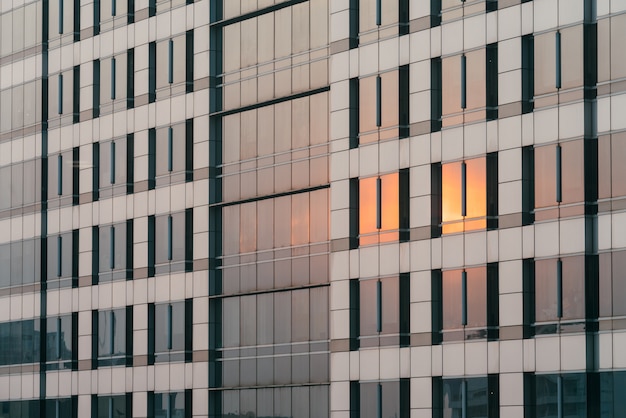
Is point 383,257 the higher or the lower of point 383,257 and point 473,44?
the lower

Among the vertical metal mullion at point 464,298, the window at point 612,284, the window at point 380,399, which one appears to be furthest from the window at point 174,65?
the window at point 612,284

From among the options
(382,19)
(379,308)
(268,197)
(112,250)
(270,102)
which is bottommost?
(379,308)

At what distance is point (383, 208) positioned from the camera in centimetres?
5866

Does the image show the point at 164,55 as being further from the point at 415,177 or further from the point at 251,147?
the point at 415,177

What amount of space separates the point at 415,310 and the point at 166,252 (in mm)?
16179

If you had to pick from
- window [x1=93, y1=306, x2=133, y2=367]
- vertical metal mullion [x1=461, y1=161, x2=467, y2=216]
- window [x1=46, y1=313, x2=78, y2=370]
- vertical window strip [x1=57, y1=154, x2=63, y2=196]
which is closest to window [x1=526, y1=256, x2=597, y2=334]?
vertical metal mullion [x1=461, y1=161, x2=467, y2=216]

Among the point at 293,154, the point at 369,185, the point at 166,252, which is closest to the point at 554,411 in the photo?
the point at 369,185

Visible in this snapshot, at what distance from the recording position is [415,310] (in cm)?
5678

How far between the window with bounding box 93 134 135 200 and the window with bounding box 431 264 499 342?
2061 cm

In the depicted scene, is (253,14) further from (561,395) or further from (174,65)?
(561,395)

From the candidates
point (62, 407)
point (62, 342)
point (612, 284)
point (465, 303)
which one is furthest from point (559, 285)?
point (62, 407)

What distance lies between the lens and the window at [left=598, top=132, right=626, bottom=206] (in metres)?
50.2

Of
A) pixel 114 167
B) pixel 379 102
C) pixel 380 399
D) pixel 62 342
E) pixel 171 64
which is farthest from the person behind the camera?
pixel 62 342

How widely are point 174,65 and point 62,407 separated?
17.9 m
